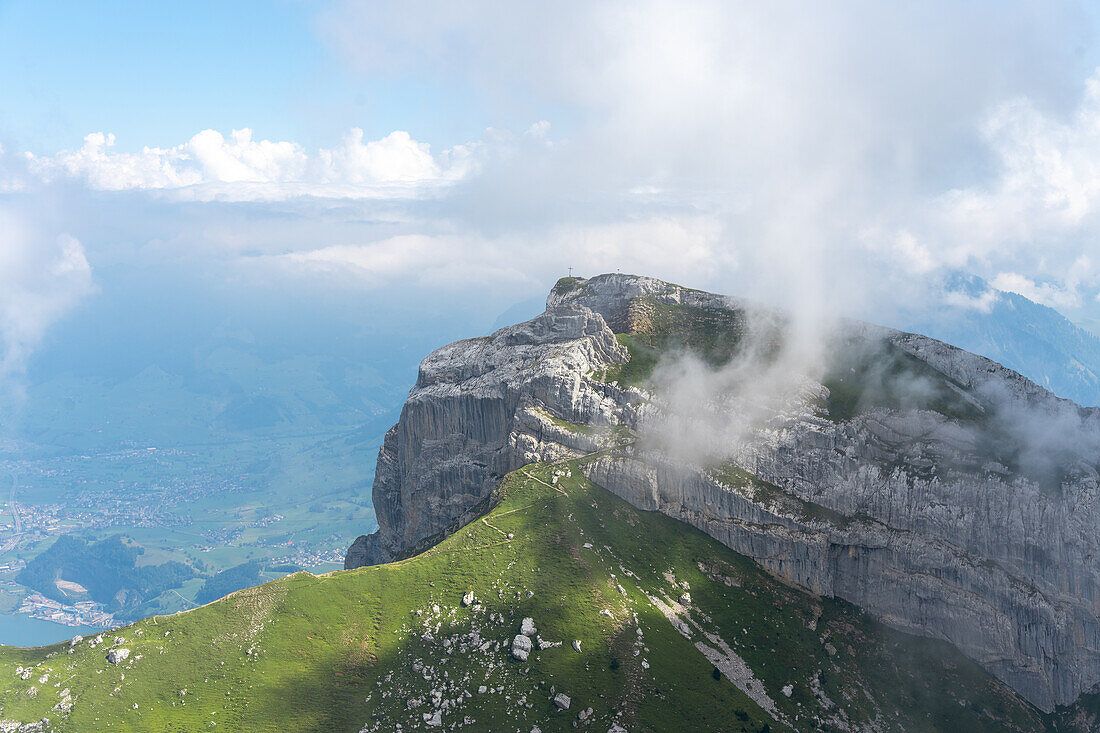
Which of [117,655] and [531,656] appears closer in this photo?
[117,655]

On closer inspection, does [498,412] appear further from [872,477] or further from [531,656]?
[872,477]

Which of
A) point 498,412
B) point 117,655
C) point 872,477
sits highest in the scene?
point 498,412

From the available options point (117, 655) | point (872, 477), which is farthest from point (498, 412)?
point (117, 655)

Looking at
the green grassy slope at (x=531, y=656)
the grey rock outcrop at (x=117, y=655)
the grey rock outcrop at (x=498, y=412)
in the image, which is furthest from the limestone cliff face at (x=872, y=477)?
the grey rock outcrop at (x=117, y=655)

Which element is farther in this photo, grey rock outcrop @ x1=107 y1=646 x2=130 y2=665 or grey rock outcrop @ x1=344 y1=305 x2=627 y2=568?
grey rock outcrop @ x1=344 y1=305 x2=627 y2=568

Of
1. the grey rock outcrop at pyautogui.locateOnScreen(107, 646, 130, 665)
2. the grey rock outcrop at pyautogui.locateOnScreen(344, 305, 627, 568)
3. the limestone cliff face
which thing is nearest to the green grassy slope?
the grey rock outcrop at pyautogui.locateOnScreen(107, 646, 130, 665)

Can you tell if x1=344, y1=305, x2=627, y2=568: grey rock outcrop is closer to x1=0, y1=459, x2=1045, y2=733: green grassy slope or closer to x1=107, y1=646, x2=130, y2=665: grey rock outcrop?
x1=0, y1=459, x2=1045, y2=733: green grassy slope

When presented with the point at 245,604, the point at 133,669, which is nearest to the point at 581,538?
the point at 245,604
